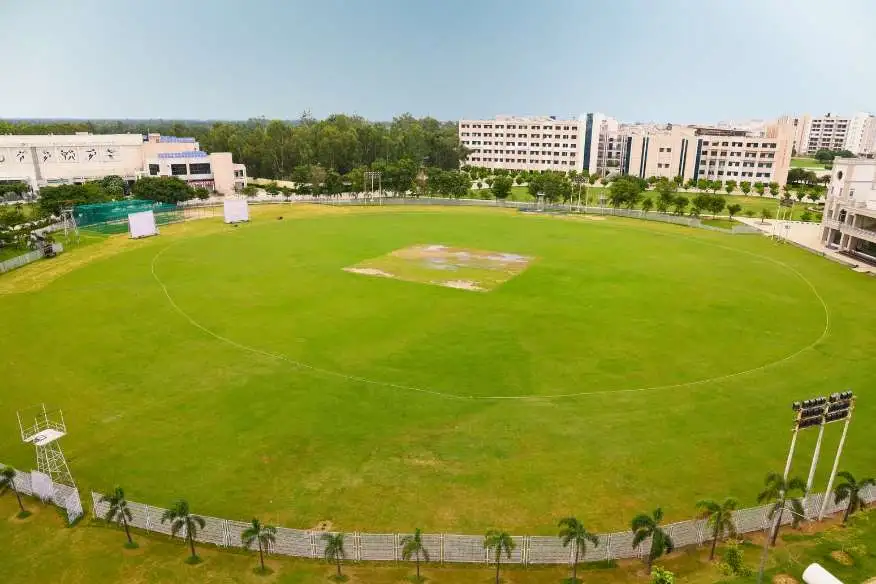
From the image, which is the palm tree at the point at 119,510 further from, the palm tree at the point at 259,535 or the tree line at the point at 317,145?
the tree line at the point at 317,145

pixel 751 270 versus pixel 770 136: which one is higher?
pixel 770 136

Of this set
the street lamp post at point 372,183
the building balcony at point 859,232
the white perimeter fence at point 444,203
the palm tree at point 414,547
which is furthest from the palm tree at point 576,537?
the street lamp post at point 372,183

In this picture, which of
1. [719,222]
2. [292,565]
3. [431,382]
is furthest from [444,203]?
[292,565]

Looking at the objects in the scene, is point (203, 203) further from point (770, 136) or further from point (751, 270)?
point (770, 136)

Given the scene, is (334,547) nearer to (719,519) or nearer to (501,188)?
(719,519)

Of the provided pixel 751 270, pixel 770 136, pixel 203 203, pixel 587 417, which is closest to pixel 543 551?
pixel 587 417

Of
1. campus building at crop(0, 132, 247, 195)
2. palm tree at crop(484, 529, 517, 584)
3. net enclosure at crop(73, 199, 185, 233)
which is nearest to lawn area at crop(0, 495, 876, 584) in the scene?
palm tree at crop(484, 529, 517, 584)

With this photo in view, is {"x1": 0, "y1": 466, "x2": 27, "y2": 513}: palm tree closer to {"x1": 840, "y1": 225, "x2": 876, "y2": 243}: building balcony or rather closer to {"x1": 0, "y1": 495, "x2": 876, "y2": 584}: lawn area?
{"x1": 0, "y1": 495, "x2": 876, "y2": 584}: lawn area
